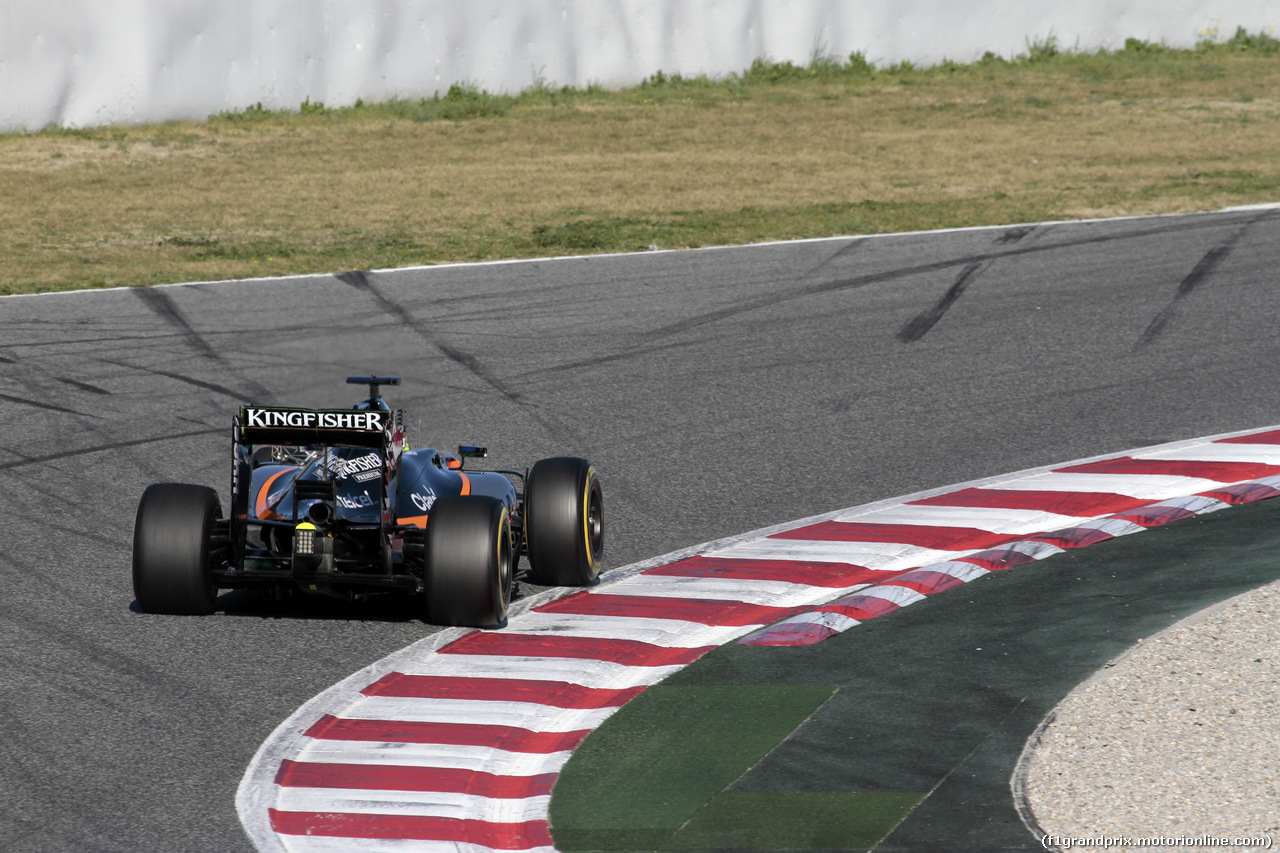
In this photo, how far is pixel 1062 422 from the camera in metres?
10.9

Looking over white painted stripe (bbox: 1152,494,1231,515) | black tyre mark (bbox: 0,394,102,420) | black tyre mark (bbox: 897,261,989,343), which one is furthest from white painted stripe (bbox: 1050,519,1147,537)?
black tyre mark (bbox: 0,394,102,420)

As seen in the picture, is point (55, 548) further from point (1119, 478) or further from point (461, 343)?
point (1119, 478)

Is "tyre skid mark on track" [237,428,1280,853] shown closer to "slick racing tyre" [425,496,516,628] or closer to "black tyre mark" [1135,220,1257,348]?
"slick racing tyre" [425,496,516,628]

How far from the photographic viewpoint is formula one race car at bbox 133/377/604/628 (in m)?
6.91

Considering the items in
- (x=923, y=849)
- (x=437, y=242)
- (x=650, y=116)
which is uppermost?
(x=650, y=116)

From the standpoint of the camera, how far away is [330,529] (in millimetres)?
6941

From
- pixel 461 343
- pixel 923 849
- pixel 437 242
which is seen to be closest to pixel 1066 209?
pixel 437 242

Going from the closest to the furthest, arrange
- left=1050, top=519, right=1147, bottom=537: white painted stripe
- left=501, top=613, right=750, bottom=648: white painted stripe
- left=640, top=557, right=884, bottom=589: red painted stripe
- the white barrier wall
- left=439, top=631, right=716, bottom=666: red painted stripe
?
left=439, top=631, right=716, bottom=666: red painted stripe
left=501, top=613, right=750, bottom=648: white painted stripe
left=640, top=557, right=884, bottom=589: red painted stripe
left=1050, top=519, right=1147, bottom=537: white painted stripe
the white barrier wall

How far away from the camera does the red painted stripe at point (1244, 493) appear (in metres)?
9.09

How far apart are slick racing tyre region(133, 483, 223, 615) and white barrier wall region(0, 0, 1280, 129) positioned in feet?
46.8

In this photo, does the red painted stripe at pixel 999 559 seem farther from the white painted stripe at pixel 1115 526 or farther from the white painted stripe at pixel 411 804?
the white painted stripe at pixel 411 804

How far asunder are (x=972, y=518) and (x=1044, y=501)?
0.55 meters

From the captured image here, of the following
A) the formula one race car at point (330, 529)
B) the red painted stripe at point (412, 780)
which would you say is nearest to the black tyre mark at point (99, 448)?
the formula one race car at point (330, 529)

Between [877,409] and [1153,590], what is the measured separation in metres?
3.79
